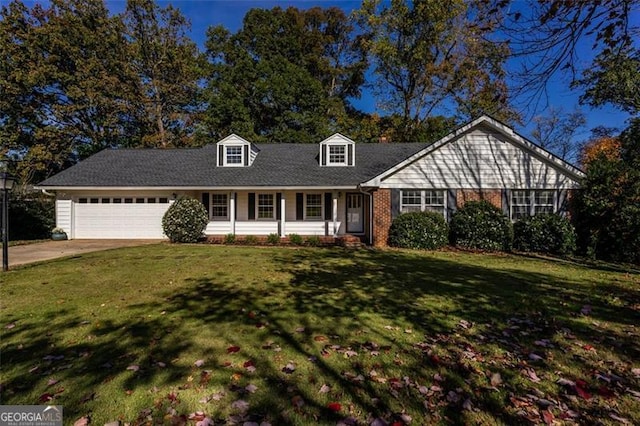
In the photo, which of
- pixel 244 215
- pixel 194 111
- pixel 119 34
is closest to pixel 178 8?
pixel 119 34

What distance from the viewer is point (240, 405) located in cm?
266

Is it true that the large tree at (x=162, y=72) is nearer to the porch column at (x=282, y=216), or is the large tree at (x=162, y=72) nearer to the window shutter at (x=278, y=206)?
the window shutter at (x=278, y=206)

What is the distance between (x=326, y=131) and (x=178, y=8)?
1569 centimetres

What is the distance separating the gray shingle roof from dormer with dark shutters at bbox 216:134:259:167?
1.42 ft

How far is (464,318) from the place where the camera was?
15.9 ft

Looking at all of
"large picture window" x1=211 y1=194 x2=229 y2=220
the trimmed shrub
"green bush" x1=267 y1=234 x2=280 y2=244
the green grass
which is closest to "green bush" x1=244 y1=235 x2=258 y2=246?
"green bush" x1=267 y1=234 x2=280 y2=244

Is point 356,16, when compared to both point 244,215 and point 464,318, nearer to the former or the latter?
point 244,215

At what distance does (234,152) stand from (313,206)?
17.9ft

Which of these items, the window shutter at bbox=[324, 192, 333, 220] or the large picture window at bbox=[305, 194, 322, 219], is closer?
the window shutter at bbox=[324, 192, 333, 220]

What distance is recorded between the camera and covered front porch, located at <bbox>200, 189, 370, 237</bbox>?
1633 cm

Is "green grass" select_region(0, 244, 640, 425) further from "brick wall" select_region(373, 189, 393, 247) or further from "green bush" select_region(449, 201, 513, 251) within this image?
"brick wall" select_region(373, 189, 393, 247)

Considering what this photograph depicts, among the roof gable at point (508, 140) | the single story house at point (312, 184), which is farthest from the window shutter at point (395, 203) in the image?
the roof gable at point (508, 140)

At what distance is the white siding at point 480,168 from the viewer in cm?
1377

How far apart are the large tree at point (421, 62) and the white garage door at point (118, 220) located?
804 inches
